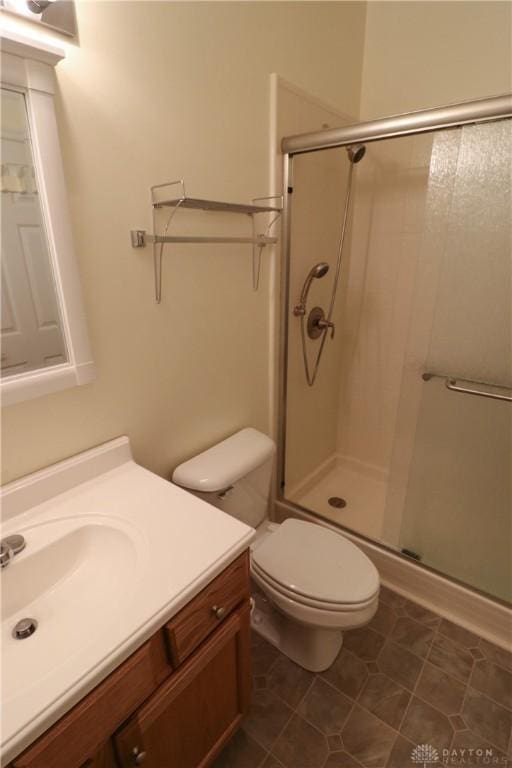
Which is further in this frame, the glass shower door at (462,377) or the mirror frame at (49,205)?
the glass shower door at (462,377)

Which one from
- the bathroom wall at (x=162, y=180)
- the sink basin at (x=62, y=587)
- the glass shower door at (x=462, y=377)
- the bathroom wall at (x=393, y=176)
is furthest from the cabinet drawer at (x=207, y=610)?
the bathroom wall at (x=393, y=176)

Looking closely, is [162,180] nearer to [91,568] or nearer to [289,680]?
[91,568]

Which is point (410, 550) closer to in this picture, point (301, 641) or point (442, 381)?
point (301, 641)

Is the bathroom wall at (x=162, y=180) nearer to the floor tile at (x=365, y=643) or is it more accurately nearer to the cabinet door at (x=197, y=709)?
the cabinet door at (x=197, y=709)

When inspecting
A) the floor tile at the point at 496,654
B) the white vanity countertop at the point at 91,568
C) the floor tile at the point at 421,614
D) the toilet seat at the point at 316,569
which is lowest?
the floor tile at the point at 421,614

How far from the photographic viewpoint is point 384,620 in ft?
5.26

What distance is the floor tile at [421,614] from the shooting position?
1592 millimetres

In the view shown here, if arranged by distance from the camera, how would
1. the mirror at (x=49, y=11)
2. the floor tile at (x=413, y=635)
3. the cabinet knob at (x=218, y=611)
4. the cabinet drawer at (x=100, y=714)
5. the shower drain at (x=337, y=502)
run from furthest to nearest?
the shower drain at (x=337, y=502) < the floor tile at (x=413, y=635) < the cabinet knob at (x=218, y=611) < the mirror at (x=49, y=11) < the cabinet drawer at (x=100, y=714)

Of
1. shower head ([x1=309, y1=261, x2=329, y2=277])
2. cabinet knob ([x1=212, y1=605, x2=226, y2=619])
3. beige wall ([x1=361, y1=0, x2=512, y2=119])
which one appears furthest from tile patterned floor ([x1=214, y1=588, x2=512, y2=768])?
beige wall ([x1=361, y1=0, x2=512, y2=119])

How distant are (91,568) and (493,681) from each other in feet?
4.71

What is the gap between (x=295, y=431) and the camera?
2.10 meters

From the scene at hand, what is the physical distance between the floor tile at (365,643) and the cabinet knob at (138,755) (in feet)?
3.13

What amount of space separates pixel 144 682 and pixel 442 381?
1319 mm

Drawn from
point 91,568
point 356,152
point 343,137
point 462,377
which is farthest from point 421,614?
point 356,152
